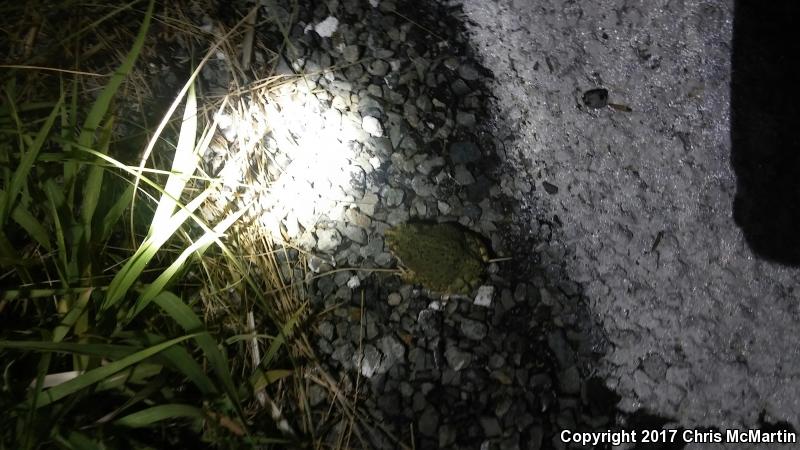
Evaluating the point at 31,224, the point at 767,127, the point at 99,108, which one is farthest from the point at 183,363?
the point at 767,127

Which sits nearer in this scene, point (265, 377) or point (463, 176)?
point (265, 377)

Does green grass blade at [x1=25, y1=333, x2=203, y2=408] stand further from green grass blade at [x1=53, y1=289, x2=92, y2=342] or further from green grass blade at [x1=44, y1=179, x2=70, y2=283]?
green grass blade at [x1=44, y1=179, x2=70, y2=283]

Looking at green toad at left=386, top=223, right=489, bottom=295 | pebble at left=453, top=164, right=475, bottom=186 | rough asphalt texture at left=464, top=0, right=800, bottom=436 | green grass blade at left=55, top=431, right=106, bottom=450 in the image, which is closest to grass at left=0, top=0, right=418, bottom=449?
green grass blade at left=55, top=431, right=106, bottom=450

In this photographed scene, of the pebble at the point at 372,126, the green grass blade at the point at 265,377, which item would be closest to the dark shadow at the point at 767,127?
the pebble at the point at 372,126

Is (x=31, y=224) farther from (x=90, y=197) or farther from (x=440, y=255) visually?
(x=440, y=255)

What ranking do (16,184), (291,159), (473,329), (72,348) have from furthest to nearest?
1. (291,159)
2. (473,329)
3. (16,184)
4. (72,348)

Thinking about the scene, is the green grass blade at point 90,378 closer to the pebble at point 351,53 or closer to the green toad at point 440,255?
the green toad at point 440,255
